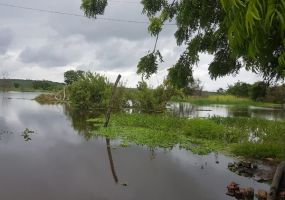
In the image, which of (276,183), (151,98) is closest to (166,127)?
(151,98)

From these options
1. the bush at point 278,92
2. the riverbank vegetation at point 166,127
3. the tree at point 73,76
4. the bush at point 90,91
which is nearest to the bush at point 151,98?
the riverbank vegetation at point 166,127

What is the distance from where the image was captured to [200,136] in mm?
17812

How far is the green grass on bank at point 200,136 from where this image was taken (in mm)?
14086

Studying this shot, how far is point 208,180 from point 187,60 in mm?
3103

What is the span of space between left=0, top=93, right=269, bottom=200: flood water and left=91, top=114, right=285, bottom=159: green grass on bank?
0.99m

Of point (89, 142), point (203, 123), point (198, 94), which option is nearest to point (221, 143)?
point (203, 123)

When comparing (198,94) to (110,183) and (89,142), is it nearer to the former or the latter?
(89,142)

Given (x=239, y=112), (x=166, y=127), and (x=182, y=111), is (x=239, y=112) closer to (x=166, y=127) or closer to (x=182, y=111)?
(x=182, y=111)

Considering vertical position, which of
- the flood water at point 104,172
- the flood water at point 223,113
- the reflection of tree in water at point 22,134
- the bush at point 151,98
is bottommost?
the flood water at point 104,172

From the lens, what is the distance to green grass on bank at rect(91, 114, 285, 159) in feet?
46.2

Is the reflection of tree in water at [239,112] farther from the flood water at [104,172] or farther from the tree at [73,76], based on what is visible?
the flood water at [104,172]

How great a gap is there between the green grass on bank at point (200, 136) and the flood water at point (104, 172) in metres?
0.99

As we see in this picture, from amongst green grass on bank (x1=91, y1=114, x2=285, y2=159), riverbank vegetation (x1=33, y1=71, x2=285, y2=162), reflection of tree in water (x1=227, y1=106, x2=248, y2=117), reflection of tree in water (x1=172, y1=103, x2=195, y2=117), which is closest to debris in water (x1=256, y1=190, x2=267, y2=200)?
green grass on bank (x1=91, y1=114, x2=285, y2=159)

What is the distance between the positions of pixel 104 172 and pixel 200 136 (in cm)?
792
